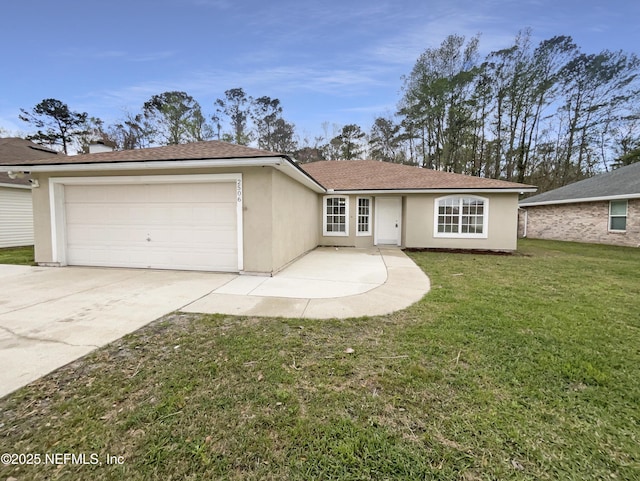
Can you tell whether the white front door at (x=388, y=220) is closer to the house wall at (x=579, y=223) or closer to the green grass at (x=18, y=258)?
the house wall at (x=579, y=223)

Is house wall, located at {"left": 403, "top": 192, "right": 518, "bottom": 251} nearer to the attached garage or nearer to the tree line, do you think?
the attached garage

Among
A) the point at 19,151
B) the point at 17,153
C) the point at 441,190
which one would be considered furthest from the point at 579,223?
the point at 19,151

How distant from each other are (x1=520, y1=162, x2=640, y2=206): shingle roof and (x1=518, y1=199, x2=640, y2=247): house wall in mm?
529

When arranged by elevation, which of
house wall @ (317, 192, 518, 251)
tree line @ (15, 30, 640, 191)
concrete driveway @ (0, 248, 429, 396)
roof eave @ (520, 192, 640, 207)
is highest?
tree line @ (15, 30, 640, 191)

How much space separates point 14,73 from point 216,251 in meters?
17.4

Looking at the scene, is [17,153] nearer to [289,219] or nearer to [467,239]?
[289,219]

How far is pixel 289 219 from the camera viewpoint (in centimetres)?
817

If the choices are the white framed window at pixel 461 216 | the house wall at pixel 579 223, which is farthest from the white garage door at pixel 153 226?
the house wall at pixel 579 223

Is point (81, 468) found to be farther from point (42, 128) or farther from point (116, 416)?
point (42, 128)

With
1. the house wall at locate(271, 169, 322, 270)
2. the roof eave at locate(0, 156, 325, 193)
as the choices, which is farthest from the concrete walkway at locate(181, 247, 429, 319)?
the roof eave at locate(0, 156, 325, 193)

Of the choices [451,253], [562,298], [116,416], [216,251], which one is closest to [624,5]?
[451,253]

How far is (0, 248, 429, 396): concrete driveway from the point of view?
10.4ft

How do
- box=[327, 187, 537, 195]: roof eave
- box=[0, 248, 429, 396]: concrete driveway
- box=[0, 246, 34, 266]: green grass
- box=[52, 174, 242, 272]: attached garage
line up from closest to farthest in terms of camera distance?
1. box=[0, 248, 429, 396]: concrete driveway
2. box=[52, 174, 242, 272]: attached garage
3. box=[0, 246, 34, 266]: green grass
4. box=[327, 187, 537, 195]: roof eave

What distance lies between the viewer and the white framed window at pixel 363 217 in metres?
12.5
